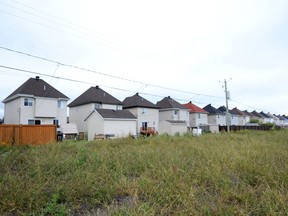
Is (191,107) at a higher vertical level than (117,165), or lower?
Answer: higher

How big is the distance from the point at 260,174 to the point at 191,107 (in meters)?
46.0

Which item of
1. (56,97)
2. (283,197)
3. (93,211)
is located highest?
(56,97)

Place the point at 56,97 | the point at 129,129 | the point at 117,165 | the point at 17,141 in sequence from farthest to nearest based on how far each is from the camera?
the point at 129,129, the point at 56,97, the point at 17,141, the point at 117,165

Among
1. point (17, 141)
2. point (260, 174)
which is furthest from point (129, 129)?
point (260, 174)

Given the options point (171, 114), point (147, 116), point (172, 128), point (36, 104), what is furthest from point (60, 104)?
point (171, 114)

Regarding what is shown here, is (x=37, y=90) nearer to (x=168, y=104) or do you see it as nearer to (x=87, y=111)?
(x=87, y=111)

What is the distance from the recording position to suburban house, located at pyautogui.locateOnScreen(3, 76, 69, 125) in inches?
1005

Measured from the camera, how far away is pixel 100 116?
87.5 ft

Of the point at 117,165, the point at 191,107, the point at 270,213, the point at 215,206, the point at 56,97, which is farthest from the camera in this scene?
the point at 191,107

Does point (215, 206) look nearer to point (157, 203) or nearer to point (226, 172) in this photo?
point (157, 203)

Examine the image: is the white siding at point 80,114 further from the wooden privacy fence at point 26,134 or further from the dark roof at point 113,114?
the wooden privacy fence at point 26,134

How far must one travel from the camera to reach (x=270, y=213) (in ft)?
9.94

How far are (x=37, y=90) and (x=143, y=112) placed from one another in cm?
1667

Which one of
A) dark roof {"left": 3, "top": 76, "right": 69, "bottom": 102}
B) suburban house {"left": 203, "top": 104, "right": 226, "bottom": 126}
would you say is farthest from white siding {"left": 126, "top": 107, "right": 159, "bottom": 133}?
suburban house {"left": 203, "top": 104, "right": 226, "bottom": 126}
